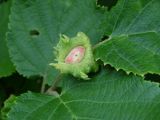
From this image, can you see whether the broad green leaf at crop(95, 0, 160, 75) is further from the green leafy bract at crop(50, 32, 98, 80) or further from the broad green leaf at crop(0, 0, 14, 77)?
the broad green leaf at crop(0, 0, 14, 77)

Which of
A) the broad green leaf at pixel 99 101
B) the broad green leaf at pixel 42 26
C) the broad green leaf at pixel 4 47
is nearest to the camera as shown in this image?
the broad green leaf at pixel 99 101

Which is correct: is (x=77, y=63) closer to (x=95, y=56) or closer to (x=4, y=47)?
(x=95, y=56)

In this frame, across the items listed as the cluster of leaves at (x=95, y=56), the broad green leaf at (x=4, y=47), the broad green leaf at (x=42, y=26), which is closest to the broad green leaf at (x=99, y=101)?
the cluster of leaves at (x=95, y=56)

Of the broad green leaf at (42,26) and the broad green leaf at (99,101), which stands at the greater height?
the broad green leaf at (42,26)

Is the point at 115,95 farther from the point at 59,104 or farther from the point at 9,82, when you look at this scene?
the point at 9,82

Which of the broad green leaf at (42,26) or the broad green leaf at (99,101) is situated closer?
the broad green leaf at (99,101)

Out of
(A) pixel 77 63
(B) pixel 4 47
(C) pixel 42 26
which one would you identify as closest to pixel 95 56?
(A) pixel 77 63

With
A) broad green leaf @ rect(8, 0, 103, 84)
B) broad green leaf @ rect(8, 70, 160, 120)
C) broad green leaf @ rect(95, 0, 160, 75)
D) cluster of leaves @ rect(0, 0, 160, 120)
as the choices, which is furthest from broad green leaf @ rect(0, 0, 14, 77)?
broad green leaf @ rect(95, 0, 160, 75)

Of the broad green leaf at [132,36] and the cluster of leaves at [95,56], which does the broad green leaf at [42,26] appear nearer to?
the cluster of leaves at [95,56]

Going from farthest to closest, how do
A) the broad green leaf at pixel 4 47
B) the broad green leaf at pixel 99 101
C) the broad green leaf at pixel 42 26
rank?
1. the broad green leaf at pixel 4 47
2. the broad green leaf at pixel 42 26
3. the broad green leaf at pixel 99 101
